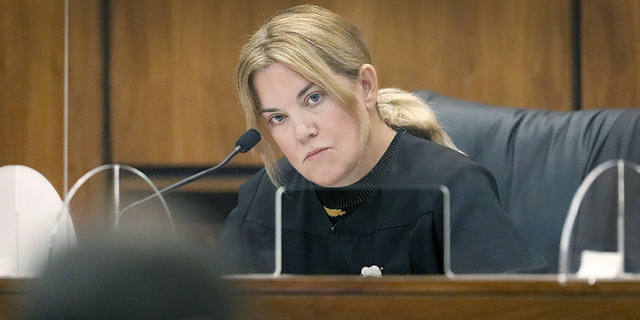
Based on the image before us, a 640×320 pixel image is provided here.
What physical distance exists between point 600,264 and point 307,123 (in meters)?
0.58

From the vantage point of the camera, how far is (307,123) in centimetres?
107

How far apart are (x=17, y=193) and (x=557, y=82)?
1.48 metres

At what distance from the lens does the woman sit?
2.56 ft

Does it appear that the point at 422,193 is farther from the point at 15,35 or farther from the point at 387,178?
the point at 15,35

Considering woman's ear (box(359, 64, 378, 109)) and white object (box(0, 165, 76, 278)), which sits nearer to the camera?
white object (box(0, 165, 76, 278))

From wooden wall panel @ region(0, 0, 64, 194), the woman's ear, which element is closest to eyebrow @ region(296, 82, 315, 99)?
the woman's ear

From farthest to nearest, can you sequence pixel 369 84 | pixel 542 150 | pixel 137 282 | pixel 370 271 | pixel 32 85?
pixel 32 85
pixel 542 150
pixel 369 84
pixel 370 271
pixel 137 282

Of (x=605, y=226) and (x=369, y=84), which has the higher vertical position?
(x=369, y=84)

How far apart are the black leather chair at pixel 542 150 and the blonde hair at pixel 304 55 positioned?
35 cm

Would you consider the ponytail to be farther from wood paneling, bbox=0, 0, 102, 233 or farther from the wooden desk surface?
wood paneling, bbox=0, 0, 102, 233

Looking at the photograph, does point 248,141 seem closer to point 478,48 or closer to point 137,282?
point 137,282

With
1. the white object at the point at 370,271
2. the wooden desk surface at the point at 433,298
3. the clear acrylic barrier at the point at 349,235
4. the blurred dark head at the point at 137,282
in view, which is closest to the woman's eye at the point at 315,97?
the clear acrylic barrier at the point at 349,235

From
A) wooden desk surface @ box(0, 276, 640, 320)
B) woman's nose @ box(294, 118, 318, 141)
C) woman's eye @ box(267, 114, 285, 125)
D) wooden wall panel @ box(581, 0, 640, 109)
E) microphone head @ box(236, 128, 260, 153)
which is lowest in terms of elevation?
wooden desk surface @ box(0, 276, 640, 320)

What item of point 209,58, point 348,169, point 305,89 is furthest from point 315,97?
point 209,58
